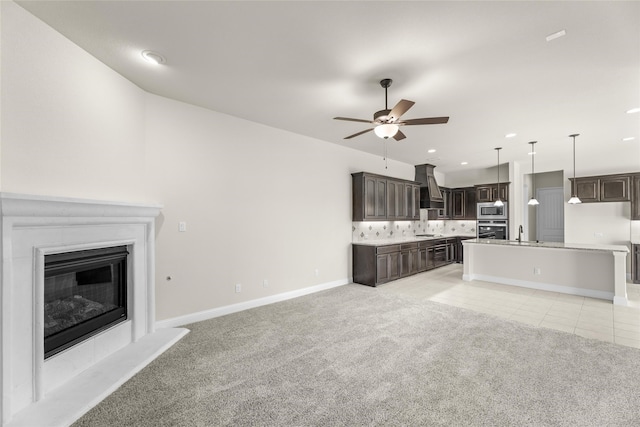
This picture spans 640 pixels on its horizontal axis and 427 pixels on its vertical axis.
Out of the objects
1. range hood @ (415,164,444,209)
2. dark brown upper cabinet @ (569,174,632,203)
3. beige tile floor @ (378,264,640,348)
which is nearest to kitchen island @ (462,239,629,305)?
beige tile floor @ (378,264,640,348)

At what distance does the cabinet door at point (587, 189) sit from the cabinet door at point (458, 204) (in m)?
2.65

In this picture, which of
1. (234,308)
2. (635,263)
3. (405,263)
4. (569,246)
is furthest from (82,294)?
(635,263)

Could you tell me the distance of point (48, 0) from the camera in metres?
2.04

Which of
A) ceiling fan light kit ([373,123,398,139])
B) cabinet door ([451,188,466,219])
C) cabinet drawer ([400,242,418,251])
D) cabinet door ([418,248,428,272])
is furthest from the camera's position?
cabinet door ([451,188,466,219])

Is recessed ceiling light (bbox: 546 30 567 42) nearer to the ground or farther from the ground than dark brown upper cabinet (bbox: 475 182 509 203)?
farther from the ground

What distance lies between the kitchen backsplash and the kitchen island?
Answer: 70.9 inches

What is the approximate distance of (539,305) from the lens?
457cm

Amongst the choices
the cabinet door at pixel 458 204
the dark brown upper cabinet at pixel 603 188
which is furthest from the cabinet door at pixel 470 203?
the dark brown upper cabinet at pixel 603 188

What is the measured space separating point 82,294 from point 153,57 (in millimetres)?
2399

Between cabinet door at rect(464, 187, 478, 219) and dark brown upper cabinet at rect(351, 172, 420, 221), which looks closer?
dark brown upper cabinet at rect(351, 172, 420, 221)

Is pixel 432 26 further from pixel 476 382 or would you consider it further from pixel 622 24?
pixel 476 382

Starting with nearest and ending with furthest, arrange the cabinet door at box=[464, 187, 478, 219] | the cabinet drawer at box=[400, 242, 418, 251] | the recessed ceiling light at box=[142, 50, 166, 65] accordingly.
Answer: the recessed ceiling light at box=[142, 50, 166, 65]
the cabinet drawer at box=[400, 242, 418, 251]
the cabinet door at box=[464, 187, 478, 219]

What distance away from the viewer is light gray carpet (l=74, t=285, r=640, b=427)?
2.02 meters

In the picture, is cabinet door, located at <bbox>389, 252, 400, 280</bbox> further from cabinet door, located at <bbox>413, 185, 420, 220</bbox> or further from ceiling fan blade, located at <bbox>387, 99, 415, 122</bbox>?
ceiling fan blade, located at <bbox>387, 99, 415, 122</bbox>
